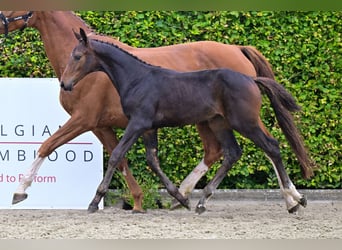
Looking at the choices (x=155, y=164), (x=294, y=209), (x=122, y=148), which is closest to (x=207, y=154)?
(x=155, y=164)

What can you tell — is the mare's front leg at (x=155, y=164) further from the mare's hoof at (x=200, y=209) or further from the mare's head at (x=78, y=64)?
the mare's head at (x=78, y=64)

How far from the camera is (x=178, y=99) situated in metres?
5.63

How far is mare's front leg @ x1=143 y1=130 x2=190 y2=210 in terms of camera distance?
582cm

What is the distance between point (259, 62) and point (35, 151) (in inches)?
92.5

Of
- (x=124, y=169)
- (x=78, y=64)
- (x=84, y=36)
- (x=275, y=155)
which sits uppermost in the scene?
(x=84, y=36)

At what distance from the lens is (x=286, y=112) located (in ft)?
19.8

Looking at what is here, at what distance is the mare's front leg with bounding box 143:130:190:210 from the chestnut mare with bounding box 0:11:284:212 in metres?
0.39

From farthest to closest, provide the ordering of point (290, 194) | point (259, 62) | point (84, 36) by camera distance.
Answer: point (259, 62) → point (290, 194) → point (84, 36)

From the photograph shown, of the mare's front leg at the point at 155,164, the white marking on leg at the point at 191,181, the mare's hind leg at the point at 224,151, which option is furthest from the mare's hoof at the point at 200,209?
the white marking on leg at the point at 191,181

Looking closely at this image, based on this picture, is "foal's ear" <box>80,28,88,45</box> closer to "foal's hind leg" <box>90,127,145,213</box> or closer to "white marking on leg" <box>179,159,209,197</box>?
"foal's hind leg" <box>90,127,145,213</box>

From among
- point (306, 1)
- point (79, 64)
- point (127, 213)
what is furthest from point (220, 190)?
point (306, 1)

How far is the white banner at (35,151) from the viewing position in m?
6.61

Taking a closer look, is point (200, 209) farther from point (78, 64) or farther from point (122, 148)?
point (78, 64)

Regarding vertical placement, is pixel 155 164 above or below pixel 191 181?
above
